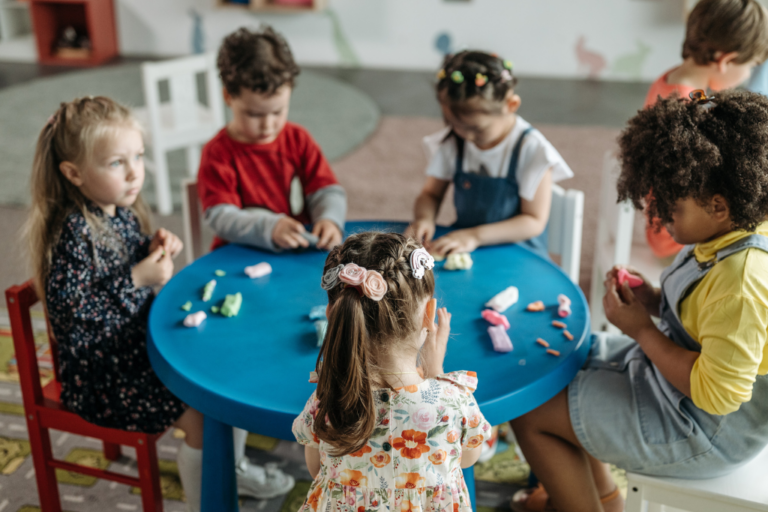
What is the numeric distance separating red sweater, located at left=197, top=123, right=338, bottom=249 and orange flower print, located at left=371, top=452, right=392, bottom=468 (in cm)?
99

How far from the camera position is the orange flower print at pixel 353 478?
106cm

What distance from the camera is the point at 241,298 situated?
147cm

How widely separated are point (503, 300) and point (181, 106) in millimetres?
2404

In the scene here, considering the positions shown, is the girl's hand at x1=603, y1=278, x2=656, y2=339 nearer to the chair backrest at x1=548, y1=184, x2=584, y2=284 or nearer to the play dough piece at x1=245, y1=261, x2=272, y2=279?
the chair backrest at x1=548, y1=184, x2=584, y2=284

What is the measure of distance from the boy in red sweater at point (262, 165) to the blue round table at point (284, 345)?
0.12 meters

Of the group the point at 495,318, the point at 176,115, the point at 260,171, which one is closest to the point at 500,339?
the point at 495,318

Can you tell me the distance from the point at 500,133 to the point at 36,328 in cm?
170

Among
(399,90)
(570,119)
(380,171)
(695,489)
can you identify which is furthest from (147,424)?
(399,90)

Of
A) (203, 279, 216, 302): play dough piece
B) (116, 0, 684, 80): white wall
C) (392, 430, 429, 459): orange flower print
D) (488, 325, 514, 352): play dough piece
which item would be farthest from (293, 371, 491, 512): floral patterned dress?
(116, 0, 684, 80): white wall

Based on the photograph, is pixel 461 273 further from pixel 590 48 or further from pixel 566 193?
pixel 590 48

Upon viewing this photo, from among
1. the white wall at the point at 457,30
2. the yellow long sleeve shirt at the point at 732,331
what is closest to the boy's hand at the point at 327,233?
Answer: the yellow long sleeve shirt at the point at 732,331

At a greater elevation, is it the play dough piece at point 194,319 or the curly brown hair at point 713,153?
the curly brown hair at point 713,153

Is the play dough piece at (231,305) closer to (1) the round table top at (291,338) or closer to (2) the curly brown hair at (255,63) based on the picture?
(1) the round table top at (291,338)

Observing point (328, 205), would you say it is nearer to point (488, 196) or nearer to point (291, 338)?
point (488, 196)
